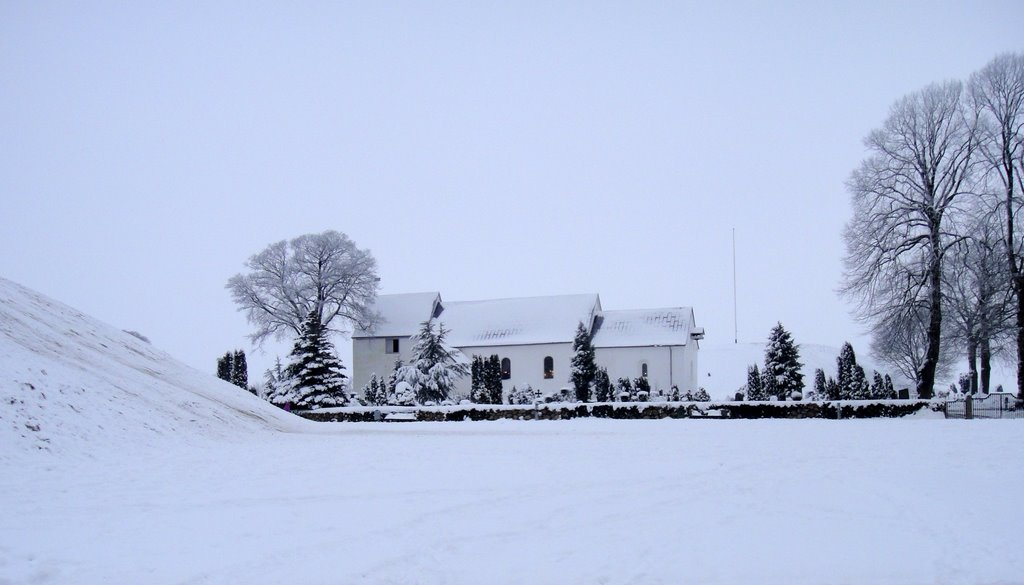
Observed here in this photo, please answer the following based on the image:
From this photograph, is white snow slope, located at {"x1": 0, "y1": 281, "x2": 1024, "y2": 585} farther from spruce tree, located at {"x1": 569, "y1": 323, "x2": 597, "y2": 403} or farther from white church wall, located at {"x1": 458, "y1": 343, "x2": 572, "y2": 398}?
white church wall, located at {"x1": 458, "y1": 343, "x2": 572, "y2": 398}

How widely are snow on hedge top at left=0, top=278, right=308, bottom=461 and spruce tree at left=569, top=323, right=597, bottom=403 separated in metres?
22.1

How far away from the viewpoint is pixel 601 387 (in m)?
40.5

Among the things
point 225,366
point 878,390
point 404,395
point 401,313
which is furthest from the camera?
point 401,313

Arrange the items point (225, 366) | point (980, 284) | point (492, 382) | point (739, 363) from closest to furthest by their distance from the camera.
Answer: point (980, 284), point (492, 382), point (225, 366), point (739, 363)

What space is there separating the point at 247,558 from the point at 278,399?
28.2 meters

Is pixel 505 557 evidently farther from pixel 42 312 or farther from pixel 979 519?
pixel 42 312

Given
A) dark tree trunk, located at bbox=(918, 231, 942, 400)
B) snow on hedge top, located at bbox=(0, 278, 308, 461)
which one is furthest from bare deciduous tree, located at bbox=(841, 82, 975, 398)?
snow on hedge top, located at bbox=(0, 278, 308, 461)

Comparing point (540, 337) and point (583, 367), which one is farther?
point (540, 337)

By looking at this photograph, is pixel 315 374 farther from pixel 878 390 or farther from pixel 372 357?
pixel 878 390

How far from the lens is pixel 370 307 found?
51625mm

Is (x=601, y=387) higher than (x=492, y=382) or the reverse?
the reverse

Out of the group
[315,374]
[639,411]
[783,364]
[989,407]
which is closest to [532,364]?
[783,364]

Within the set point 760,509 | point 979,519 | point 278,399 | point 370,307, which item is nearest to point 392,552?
point 760,509

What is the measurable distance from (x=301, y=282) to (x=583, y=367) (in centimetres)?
1977
